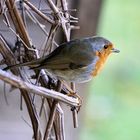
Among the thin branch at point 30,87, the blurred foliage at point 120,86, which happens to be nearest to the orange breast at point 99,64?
the thin branch at point 30,87

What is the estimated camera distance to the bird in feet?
4.38

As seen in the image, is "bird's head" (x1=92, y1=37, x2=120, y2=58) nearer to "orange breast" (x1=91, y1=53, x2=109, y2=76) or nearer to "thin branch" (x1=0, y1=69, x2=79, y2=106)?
"orange breast" (x1=91, y1=53, x2=109, y2=76)

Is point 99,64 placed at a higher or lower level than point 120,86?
higher

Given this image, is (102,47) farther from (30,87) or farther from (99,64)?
(30,87)

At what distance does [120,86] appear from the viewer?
292cm

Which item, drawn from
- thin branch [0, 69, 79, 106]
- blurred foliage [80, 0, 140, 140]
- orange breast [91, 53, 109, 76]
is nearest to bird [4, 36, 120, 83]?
orange breast [91, 53, 109, 76]

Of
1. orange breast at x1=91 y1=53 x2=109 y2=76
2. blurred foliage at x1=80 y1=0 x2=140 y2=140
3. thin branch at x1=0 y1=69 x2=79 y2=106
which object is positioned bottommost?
blurred foliage at x1=80 y1=0 x2=140 y2=140

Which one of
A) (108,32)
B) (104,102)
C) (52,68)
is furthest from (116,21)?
(52,68)

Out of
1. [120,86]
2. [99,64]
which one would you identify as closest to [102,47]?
[99,64]

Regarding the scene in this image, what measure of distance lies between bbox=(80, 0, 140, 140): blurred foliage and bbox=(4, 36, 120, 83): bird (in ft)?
3.97

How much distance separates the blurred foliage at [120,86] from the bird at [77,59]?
121 centimetres

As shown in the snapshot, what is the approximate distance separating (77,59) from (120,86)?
145 cm

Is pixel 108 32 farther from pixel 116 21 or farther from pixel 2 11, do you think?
pixel 2 11

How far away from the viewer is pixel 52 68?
134 cm
